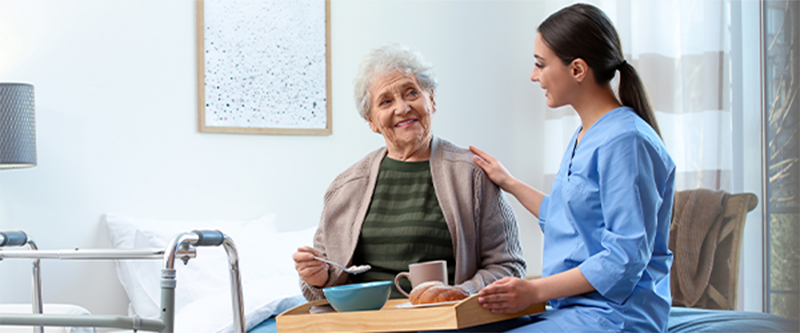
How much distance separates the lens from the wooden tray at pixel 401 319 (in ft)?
3.48

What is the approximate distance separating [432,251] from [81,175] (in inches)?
66.7

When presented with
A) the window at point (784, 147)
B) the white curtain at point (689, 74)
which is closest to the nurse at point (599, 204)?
the window at point (784, 147)

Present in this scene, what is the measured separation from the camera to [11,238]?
62.0 inches

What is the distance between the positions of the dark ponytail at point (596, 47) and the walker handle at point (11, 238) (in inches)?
52.4

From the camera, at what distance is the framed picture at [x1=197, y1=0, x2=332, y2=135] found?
112 inches

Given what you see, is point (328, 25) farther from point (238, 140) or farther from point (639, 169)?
point (639, 169)

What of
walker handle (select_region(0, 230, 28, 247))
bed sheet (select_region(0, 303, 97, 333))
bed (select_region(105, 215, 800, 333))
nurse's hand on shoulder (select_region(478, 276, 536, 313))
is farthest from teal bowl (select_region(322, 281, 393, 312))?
bed sheet (select_region(0, 303, 97, 333))

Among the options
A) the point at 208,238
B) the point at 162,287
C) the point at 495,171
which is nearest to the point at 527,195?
the point at 495,171

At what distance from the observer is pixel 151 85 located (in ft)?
9.00

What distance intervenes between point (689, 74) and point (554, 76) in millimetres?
1949

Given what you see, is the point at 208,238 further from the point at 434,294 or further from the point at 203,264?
the point at 203,264

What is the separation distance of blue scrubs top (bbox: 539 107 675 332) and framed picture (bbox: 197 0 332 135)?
1.93 meters

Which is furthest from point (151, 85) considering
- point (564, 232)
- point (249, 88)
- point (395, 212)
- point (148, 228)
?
point (564, 232)

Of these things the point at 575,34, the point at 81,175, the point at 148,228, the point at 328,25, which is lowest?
the point at 148,228
